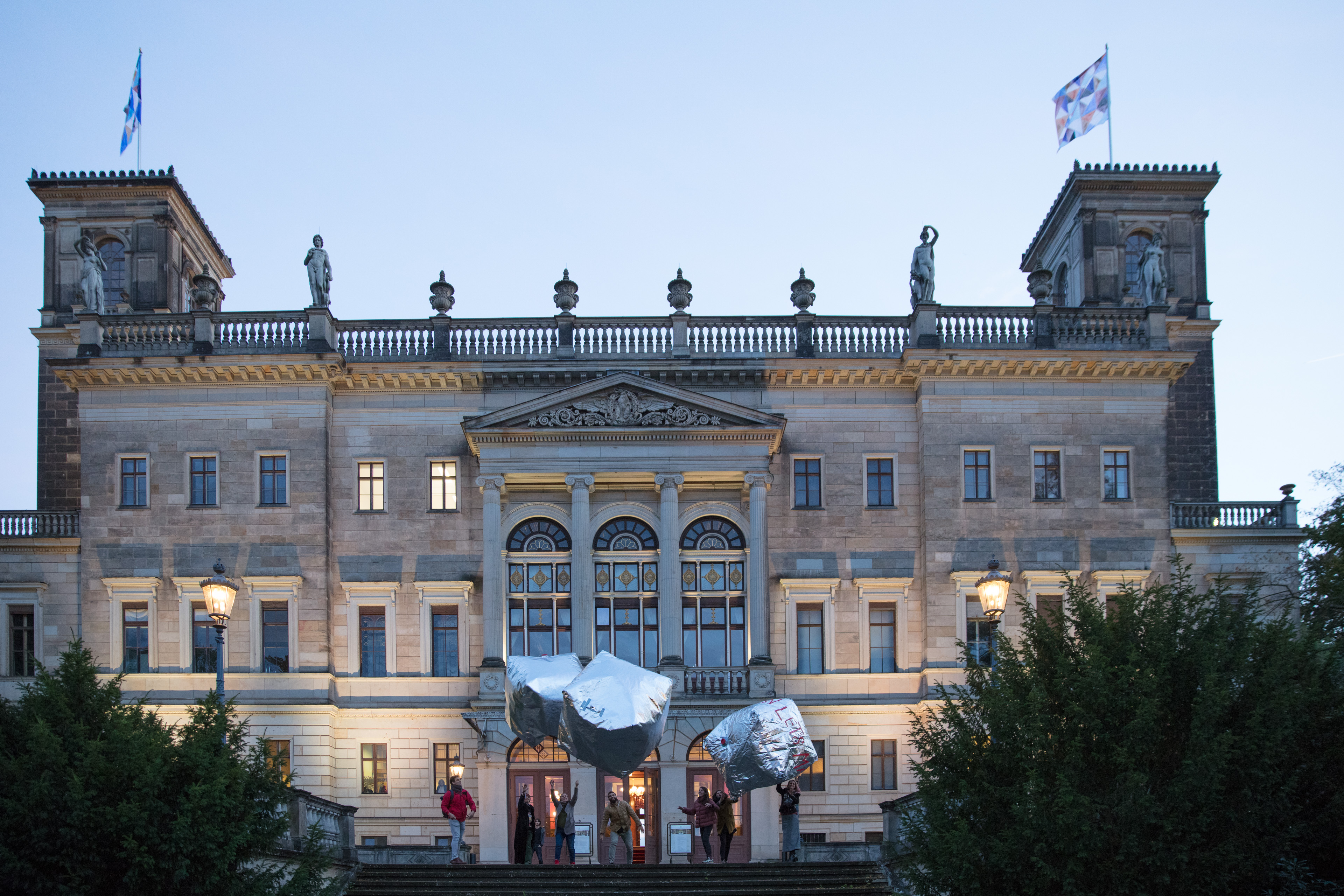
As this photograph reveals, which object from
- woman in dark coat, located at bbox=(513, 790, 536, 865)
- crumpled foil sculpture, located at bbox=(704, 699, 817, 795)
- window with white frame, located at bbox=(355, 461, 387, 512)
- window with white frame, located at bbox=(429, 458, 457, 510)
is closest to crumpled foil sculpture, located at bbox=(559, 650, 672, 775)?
crumpled foil sculpture, located at bbox=(704, 699, 817, 795)

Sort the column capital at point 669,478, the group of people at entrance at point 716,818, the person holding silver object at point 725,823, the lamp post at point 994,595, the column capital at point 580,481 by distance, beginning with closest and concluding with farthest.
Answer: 1. the lamp post at point 994,595
2. the person holding silver object at point 725,823
3. the group of people at entrance at point 716,818
4. the column capital at point 580,481
5. the column capital at point 669,478

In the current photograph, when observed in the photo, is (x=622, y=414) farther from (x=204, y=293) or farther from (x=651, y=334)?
(x=204, y=293)

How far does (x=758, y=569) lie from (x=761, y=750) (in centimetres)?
1381

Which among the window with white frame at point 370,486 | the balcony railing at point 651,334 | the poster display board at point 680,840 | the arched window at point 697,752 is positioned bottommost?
the poster display board at point 680,840

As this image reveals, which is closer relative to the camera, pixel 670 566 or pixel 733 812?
pixel 733 812

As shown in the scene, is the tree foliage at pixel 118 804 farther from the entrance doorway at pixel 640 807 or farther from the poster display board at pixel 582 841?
the entrance doorway at pixel 640 807

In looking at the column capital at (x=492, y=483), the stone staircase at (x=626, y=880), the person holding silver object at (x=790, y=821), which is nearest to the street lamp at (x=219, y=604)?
the stone staircase at (x=626, y=880)

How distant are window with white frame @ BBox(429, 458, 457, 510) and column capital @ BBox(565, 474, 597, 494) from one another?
3.52 meters

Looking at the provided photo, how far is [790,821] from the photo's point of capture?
1319 inches

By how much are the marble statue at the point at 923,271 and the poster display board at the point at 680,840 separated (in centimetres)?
1619

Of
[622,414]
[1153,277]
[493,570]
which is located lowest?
[493,570]

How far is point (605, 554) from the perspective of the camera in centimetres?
4200

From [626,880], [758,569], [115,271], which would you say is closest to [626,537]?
[758,569]

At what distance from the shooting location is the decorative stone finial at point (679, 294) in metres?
43.2
